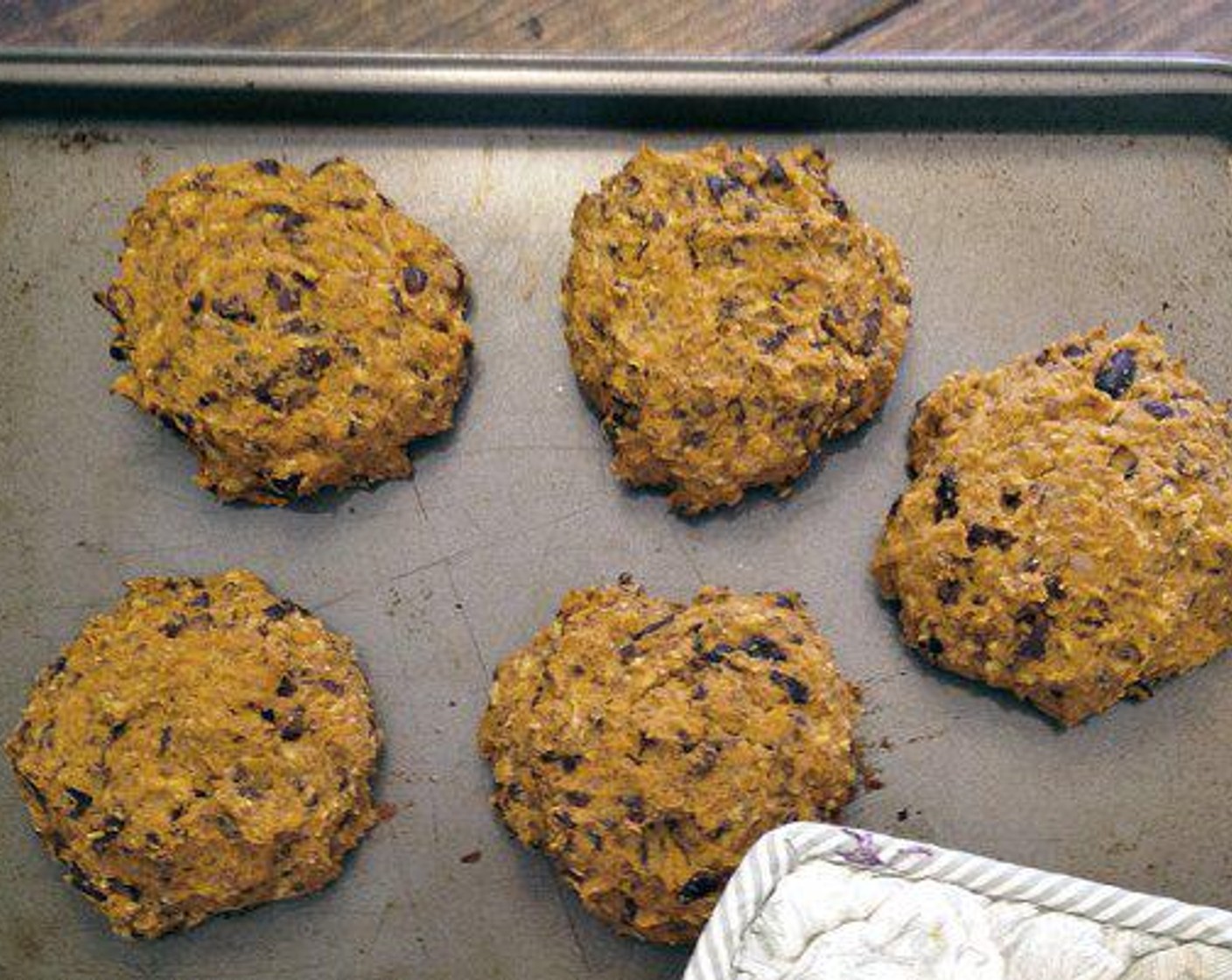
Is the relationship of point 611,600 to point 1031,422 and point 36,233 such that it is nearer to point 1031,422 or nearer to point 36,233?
point 1031,422

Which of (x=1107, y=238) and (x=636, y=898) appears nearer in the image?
(x=636, y=898)

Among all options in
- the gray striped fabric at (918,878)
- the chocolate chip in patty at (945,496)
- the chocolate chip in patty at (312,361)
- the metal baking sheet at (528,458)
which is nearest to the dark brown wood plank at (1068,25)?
the metal baking sheet at (528,458)

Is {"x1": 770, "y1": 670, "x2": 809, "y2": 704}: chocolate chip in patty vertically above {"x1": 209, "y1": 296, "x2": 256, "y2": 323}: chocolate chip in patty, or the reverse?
{"x1": 209, "y1": 296, "x2": 256, "y2": 323}: chocolate chip in patty

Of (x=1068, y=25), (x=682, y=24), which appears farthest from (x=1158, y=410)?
(x=682, y=24)

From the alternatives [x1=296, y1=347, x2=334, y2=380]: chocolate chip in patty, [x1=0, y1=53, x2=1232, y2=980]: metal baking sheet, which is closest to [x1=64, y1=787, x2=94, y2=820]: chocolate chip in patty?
[x1=0, y1=53, x2=1232, y2=980]: metal baking sheet

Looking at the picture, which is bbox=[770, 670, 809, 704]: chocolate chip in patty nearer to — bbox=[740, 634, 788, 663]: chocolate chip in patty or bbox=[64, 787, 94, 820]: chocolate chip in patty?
bbox=[740, 634, 788, 663]: chocolate chip in patty

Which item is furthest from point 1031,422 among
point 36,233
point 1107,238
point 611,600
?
point 36,233
